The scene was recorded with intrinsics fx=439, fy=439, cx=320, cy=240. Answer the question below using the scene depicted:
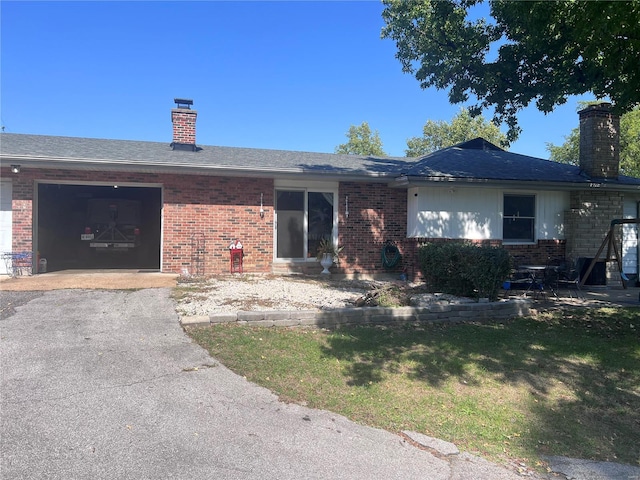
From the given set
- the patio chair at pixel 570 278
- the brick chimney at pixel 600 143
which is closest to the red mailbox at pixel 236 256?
→ the patio chair at pixel 570 278

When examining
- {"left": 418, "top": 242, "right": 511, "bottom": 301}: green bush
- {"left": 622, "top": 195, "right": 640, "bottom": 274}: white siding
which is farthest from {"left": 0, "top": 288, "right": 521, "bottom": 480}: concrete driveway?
{"left": 622, "top": 195, "right": 640, "bottom": 274}: white siding

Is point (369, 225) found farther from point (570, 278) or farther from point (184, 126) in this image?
point (184, 126)

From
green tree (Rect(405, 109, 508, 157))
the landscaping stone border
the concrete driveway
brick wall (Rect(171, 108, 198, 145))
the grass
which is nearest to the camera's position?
the concrete driveway

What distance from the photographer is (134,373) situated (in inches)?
183

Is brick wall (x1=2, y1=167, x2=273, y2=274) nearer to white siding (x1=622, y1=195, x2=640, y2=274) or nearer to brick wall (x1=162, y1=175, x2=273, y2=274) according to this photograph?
brick wall (x1=162, y1=175, x2=273, y2=274)

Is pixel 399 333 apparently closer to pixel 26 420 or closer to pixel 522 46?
pixel 26 420

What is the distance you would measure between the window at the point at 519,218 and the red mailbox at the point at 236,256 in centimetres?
721

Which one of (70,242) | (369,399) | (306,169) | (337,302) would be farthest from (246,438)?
(70,242)

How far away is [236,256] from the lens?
37.9 feet

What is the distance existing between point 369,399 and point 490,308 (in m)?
4.33

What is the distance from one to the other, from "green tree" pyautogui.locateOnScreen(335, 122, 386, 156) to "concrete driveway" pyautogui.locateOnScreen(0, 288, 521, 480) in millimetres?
47315

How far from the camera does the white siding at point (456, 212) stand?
1153cm

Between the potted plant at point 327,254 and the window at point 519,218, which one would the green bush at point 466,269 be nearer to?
the potted plant at point 327,254

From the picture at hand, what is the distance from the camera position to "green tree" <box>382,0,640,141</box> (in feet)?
27.0
